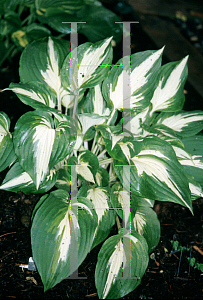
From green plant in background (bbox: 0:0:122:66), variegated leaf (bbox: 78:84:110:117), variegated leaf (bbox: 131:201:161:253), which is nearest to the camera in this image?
variegated leaf (bbox: 131:201:161:253)

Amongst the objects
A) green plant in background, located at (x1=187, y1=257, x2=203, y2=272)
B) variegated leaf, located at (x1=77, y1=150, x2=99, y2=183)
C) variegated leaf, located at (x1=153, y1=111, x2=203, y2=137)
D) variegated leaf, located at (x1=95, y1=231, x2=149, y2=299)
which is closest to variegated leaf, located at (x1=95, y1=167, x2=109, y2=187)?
variegated leaf, located at (x1=77, y1=150, x2=99, y2=183)

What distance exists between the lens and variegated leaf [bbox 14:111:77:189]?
2.65 ft

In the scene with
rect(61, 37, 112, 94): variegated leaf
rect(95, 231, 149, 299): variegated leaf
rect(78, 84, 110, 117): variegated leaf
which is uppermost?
rect(61, 37, 112, 94): variegated leaf

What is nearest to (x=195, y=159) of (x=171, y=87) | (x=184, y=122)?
(x=184, y=122)

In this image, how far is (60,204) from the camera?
3.06 feet

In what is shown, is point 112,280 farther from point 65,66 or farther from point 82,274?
point 65,66

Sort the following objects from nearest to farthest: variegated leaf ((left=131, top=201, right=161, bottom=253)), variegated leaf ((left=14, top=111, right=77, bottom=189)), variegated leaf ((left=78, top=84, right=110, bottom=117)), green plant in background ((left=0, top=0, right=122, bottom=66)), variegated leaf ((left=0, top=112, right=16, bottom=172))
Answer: variegated leaf ((left=14, top=111, right=77, bottom=189)) < variegated leaf ((left=0, top=112, right=16, bottom=172)) < variegated leaf ((left=131, top=201, right=161, bottom=253)) < variegated leaf ((left=78, top=84, right=110, bottom=117)) < green plant in background ((left=0, top=0, right=122, bottom=66))

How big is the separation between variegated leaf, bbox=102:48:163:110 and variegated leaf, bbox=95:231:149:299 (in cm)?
49

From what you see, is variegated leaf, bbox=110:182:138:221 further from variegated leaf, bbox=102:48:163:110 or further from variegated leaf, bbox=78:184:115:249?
variegated leaf, bbox=102:48:163:110

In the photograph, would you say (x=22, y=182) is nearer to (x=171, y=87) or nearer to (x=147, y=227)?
(x=147, y=227)

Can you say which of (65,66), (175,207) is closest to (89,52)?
(65,66)

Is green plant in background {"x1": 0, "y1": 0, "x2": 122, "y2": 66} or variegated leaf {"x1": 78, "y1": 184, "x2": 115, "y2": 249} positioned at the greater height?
green plant in background {"x1": 0, "y1": 0, "x2": 122, "y2": 66}

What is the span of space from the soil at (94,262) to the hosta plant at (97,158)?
0.12m

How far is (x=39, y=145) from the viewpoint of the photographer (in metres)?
0.82
